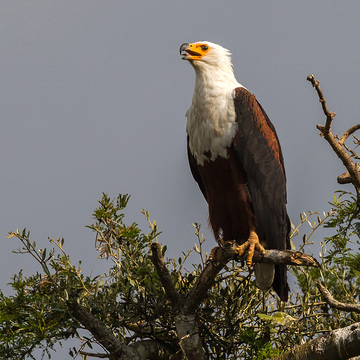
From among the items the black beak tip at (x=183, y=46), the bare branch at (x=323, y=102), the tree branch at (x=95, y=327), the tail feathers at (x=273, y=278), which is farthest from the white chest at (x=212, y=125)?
the tree branch at (x=95, y=327)

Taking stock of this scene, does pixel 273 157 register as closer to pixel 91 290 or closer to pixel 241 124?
pixel 241 124

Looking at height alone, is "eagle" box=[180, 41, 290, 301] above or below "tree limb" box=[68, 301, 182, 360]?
above

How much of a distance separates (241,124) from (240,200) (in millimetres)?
602

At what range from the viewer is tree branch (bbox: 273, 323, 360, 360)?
421cm

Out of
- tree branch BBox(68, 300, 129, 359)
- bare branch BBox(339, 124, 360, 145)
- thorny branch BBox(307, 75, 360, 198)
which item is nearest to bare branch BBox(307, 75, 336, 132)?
thorny branch BBox(307, 75, 360, 198)

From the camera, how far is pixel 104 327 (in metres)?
4.77

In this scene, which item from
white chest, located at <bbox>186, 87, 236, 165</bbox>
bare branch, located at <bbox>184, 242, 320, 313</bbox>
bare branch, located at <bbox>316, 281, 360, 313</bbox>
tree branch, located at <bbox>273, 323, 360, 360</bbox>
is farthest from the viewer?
white chest, located at <bbox>186, 87, 236, 165</bbox>

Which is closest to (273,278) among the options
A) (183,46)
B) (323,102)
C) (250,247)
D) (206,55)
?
(250,247)

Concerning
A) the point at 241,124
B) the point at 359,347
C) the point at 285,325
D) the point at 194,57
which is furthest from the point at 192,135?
the point at 359,347

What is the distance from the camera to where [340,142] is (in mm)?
5027

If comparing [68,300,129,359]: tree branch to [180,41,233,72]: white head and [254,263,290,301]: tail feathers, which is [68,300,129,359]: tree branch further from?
[180,41,233,72]: white head

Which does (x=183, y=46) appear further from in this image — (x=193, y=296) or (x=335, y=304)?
(x=335, y=304)

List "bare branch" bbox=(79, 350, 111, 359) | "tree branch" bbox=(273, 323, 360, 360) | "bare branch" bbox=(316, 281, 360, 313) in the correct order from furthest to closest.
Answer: "bare branch" bbox=(79, 350, 111, 359) → "bare branch" bbox=(316, 281, 360, 313) → "tree branch" bbox=(273, 323, 360, 360)

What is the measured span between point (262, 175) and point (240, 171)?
7.4 inches
